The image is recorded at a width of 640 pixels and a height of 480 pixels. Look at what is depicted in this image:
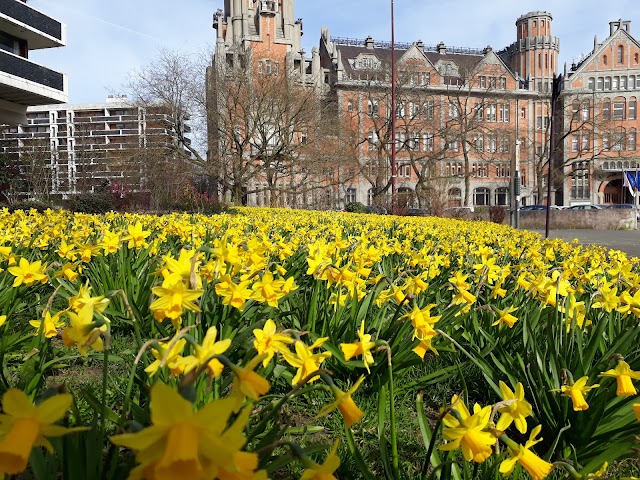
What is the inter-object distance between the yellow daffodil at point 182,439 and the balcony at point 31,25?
24.4 metres

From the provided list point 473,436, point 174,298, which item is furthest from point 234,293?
point 473,436

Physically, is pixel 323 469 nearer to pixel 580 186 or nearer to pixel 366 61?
pixel 366 61

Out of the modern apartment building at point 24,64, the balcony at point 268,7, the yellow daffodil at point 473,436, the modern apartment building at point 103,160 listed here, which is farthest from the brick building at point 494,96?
the yellow daffodil at point 473,436

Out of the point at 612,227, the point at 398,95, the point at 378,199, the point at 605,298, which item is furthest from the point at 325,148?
the point at 605,298

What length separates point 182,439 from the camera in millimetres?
569

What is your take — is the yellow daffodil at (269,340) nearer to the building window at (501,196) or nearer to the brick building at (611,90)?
the building window at (501,196)

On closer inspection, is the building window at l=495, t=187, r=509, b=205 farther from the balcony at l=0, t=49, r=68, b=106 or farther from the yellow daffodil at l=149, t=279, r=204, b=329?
the yellow daffodil at l=149, t=279, r=204, b=329

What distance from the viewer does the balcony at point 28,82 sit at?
62.4 ft

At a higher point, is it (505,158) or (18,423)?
(505,158)

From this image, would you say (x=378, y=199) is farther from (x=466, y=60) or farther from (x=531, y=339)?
(x=531, y=339)

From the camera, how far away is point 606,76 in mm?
49625

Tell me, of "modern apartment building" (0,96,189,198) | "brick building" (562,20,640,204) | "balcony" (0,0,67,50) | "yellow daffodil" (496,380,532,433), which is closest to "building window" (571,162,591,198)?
"brick building" (562,20,640,204)

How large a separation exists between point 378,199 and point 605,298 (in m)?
31.7

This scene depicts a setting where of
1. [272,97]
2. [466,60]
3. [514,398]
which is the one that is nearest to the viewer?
[514,398]
